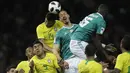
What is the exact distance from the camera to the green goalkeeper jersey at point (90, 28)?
434 inches

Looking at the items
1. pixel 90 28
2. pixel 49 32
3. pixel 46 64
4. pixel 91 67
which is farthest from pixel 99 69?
pixel 49 32

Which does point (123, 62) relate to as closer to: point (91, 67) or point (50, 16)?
point (91, 67)

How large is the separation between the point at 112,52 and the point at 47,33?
1557 millimetres

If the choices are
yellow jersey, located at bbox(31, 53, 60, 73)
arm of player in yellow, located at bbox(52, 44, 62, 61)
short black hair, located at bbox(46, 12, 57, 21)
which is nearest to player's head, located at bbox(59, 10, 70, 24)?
short black hair, located at bbox(46, 12, 57, 21)

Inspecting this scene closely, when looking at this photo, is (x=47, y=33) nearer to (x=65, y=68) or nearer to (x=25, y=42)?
(x=65, y=68)

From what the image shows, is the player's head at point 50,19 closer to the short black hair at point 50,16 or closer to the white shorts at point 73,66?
the short black hair at point 50,16

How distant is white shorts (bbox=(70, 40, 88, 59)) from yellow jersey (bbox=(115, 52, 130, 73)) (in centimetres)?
153

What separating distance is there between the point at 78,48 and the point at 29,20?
7.52 m

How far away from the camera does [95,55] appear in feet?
36.0

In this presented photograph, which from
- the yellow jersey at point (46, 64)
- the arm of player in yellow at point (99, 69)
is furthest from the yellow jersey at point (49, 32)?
the arm of player in yellow at point (99, 69)

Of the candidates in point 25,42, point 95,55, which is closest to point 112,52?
point 95,55

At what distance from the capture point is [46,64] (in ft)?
37.3

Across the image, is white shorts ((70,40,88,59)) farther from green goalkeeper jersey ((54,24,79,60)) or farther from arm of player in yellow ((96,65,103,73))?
arm of player in yellow ((96,65,103,73))

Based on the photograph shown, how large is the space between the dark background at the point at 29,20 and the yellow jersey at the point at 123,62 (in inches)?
269
